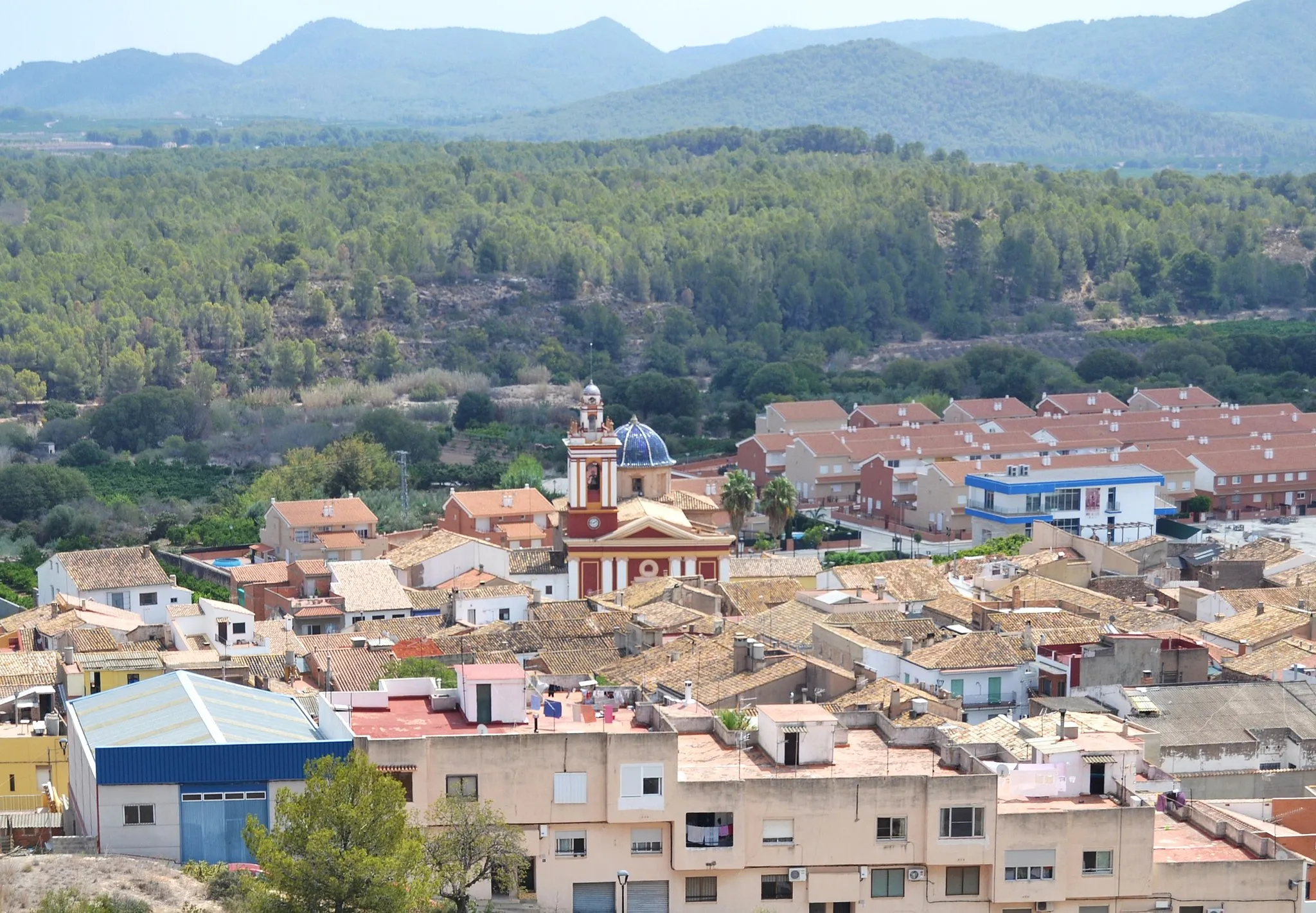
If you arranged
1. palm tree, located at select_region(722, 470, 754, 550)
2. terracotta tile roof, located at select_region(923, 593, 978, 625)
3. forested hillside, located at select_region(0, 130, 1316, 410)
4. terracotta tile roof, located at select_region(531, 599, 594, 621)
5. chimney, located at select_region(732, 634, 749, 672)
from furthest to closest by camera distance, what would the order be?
forested hillside, located at select_region(0, 130, 1316, 410) → palm tree, located at select_region(722, 470, 754, 550) → terracotta tile roof, located at select_region(531, 599, 594, 621) → terracotta tile roof, located at select_region(923, 593, 978, 625) → chimney, located at select_region(732, 634, 749, 672)

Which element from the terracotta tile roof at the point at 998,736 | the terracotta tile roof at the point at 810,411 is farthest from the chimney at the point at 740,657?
the terracotta tile roof at the point at 810,411

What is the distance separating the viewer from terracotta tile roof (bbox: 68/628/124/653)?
30.4m

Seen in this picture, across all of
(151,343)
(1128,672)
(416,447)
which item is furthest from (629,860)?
(151,343)

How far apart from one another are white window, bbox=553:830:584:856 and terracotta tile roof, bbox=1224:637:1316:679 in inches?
504

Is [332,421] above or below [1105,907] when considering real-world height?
below

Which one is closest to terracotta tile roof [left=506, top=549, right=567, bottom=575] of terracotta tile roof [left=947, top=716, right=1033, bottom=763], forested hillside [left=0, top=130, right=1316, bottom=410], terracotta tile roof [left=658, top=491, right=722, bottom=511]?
terracotta tile roof [left=658, top=491, right=722, bottom=511]

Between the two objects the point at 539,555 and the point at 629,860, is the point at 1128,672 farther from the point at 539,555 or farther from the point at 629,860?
the point at 539,555

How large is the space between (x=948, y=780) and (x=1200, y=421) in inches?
2041

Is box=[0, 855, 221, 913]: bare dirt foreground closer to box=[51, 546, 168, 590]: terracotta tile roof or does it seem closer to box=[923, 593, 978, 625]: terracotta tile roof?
box=[923, 593, 978, 625]: terracotta tile roof

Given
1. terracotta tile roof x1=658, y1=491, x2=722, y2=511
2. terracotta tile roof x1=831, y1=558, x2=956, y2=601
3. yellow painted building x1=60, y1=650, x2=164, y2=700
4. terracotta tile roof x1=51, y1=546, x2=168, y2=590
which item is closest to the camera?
yellow painted building x1=60, y1=650, x2=164, y2=700

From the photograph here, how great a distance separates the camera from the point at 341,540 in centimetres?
4700

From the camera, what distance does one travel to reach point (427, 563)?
42.8 meters

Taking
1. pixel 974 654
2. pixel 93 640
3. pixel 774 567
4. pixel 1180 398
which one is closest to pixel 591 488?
pixel 774 567

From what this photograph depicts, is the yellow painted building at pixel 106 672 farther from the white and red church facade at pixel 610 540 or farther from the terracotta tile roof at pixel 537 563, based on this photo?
the terracotta tile roof at pixel 537 563
